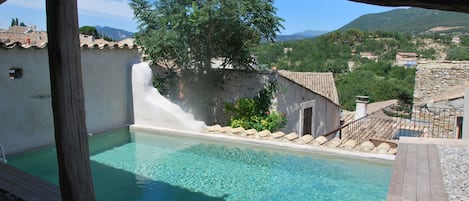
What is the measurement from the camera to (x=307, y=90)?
1564cm

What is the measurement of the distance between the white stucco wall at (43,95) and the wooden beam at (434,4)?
28.9ft

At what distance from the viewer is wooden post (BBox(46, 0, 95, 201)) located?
290 centimetres

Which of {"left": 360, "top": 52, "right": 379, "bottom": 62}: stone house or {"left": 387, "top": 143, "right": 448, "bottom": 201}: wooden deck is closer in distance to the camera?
{"left": 387, "top": 143, "right": 448, "bottom": 201}: wooden deck

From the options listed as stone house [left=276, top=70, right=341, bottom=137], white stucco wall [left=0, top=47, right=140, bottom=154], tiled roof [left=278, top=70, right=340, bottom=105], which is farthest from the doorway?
white stucco wall [left=0, top=47, right=140, bottom=154]

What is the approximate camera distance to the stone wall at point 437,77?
22.1m

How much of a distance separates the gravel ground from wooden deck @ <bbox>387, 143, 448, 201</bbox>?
3.2 inches

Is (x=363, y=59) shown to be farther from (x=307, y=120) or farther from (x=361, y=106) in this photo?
(x=307, y=120)

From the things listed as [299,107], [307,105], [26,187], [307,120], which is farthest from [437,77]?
[26,187]

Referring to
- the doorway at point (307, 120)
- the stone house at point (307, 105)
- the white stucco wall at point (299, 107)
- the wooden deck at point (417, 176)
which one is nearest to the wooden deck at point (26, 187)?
the wooden deck at point (417, 176)

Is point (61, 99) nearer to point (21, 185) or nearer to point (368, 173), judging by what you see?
point (21, 185)

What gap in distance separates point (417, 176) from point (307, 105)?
1019cm

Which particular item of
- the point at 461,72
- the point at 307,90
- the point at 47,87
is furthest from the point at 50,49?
the point at 461,72

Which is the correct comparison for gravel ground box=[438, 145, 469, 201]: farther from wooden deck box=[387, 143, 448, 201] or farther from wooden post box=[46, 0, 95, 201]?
wooden post box=[46, 0, 95, 201]

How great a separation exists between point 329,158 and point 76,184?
21.6 ft
